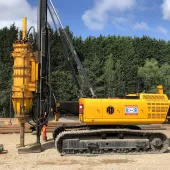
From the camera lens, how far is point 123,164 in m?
9.62

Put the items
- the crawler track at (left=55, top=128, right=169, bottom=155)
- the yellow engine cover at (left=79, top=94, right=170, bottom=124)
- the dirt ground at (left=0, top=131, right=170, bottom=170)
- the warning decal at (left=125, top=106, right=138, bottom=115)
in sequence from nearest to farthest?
the dirt ground at (left=0, top=131, right=170, bottom=170) → the crawler track at (left=55, top=128, right=169, bottom=155) → the yellow engine cover at (left=79, top=94, right=170, bottom=124) → the warning decal at (left=125, top=106, right=138, bottom=115)

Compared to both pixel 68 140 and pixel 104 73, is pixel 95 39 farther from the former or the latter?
pixel 68 140

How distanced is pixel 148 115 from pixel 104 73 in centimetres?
2996

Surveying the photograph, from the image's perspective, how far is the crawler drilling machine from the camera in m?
10.9

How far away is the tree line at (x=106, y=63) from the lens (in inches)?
1257

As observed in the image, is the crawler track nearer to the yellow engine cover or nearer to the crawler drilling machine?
the crawler drilling machine

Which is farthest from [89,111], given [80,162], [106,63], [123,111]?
[106,63]

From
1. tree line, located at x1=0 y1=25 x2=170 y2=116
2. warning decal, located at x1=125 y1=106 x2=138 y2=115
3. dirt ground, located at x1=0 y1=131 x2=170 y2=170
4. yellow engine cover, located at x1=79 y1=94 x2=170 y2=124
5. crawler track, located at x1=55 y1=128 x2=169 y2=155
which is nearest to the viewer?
dirt ground, located at x1=0 y1=131 x2=170 y2=170

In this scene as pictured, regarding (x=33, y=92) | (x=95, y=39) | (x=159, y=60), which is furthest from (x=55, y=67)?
(x=33, y=92)

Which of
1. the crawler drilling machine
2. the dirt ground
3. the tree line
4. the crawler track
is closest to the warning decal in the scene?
the crawler drilling machine

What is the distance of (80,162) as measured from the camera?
32.4 feet

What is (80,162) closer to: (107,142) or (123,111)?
(107,142)

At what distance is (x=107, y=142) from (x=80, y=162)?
55.4 inches

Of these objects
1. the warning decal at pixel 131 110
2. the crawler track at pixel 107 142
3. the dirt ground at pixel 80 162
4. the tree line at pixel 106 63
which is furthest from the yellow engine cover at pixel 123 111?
the tree line at pixel 106 63
